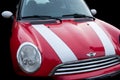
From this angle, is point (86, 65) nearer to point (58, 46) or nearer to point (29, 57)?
point (58, 46)

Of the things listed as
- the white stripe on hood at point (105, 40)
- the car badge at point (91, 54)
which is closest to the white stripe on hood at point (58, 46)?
the car badge at point (91, 54)

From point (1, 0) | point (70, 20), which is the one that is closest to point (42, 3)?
point (70, 20)

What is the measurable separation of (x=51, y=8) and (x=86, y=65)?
61.7 inches

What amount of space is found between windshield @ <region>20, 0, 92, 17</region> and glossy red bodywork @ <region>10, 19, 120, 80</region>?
13.0 inches

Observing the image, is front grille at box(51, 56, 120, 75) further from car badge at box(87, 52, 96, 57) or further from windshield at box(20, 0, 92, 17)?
windshield at box(20, 0, 92, 17)

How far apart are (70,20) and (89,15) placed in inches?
22.7

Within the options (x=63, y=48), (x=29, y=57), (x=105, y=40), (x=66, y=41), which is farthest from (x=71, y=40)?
(x=29, y=57)

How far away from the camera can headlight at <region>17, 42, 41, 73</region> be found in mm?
3695

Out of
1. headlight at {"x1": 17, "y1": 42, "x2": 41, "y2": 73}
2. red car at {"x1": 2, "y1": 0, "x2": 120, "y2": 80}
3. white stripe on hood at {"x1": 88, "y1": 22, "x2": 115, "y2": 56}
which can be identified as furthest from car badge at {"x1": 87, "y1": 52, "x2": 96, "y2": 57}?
headlight at {"x1": 17, "y1": 42, "x2": 41, "y2": 73}

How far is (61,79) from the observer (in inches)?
143

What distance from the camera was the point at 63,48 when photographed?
3836 millimetres

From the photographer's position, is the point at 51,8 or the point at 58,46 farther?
the point at 51,8

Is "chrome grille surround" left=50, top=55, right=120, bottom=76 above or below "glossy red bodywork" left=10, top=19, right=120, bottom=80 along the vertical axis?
below

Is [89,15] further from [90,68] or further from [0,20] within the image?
[0,20]
